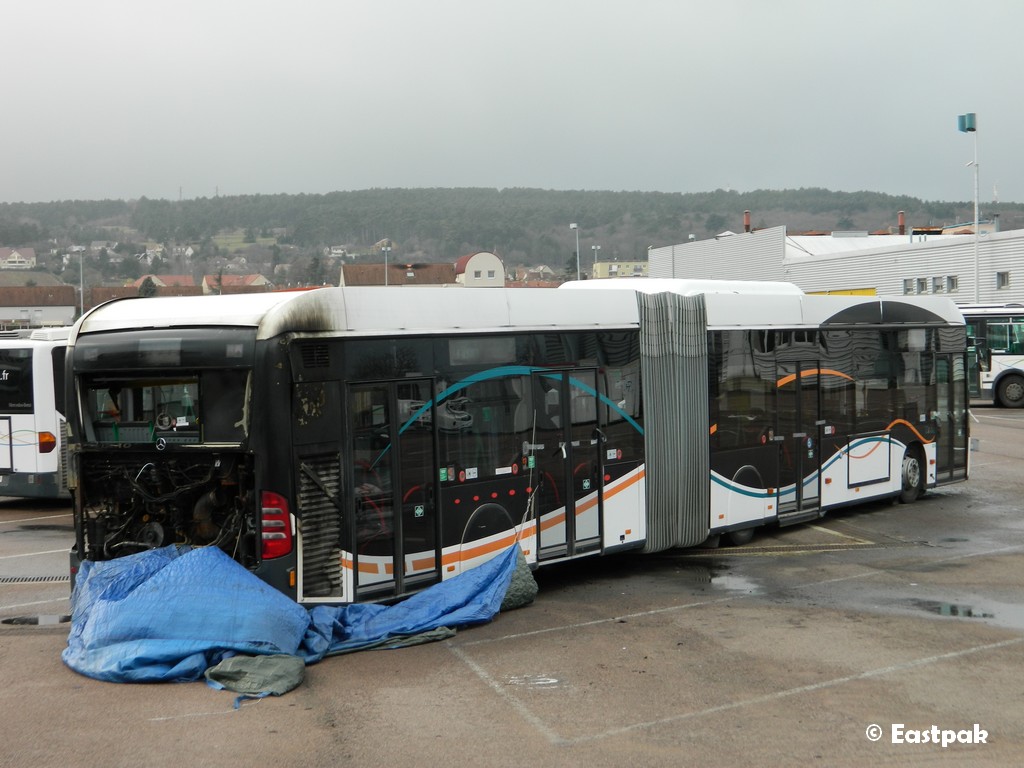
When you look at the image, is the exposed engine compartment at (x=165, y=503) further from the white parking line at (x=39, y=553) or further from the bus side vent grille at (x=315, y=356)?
the white parking line at (x=39, y=553)

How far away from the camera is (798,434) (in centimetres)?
1369

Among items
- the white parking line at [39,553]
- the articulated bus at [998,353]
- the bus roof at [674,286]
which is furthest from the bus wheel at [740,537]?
the articulated bus at [998,353]

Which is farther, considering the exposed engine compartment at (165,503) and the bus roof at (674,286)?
the bus roof at (674,286)

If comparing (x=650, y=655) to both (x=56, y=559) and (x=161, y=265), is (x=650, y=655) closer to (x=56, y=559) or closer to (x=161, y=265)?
(x=56, y=559)

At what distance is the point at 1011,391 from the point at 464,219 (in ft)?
293

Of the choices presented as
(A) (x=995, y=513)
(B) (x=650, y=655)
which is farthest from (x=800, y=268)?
(B) (x=650, y=655)

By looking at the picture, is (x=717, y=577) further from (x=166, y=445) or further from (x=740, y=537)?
(x=166, y=445)

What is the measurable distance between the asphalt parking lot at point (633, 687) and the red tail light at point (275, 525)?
97cm

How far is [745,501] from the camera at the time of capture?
513 inches

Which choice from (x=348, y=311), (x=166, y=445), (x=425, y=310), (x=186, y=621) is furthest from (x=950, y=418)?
(x=186, y=621)

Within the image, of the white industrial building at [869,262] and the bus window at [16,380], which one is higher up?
the white industrial building at [869,262]

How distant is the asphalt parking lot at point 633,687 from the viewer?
21.2ft

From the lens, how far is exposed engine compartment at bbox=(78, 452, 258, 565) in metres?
8.77

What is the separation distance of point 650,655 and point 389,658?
207cm
